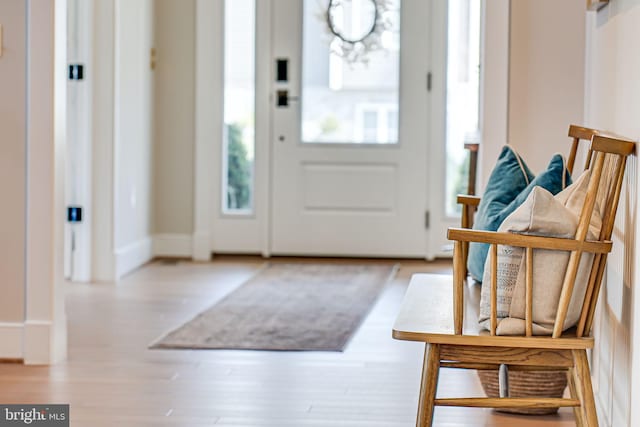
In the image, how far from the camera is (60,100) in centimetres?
388

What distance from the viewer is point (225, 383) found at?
359cm

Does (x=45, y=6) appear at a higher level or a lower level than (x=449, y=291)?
higher

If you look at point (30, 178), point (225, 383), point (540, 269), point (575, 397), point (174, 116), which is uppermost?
point (174, 116)

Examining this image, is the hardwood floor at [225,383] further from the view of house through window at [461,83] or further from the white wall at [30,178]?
the view of house through window at [461,83]

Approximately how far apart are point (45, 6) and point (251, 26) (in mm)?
3012

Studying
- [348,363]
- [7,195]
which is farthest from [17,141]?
[348,363]

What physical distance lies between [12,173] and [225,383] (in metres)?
1.11

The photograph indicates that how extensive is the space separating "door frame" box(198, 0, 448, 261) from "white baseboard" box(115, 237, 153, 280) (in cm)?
32

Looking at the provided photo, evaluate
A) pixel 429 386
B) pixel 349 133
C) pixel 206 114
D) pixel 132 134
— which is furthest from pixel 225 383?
pixel 206 114

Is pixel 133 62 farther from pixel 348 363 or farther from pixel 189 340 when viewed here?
pixel 348 363

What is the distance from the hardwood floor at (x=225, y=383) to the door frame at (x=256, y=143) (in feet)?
6.17

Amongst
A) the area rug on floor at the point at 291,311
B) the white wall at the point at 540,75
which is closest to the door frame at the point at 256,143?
the area rug on floor at the point at 291,311

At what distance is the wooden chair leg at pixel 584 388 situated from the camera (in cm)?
242

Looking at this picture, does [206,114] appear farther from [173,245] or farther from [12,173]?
[12,173]
